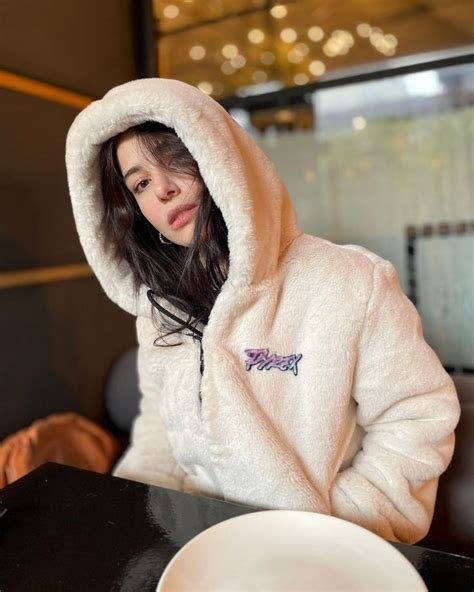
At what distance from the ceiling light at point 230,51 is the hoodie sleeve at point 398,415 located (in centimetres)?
177

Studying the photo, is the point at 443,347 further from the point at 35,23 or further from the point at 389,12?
the point at 35,23

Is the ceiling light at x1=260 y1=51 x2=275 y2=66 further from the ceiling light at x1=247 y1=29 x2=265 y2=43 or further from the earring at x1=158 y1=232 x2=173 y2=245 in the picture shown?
the earring at x1=158 y1=232 x2=173 y2=245

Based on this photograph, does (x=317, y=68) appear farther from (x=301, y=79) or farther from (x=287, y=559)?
(x=287, y=559)

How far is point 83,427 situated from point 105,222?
2.97ft

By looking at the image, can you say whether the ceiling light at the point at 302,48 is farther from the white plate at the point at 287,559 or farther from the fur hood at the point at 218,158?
the white plate at the point at 287,559

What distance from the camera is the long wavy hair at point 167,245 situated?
2.59 ft

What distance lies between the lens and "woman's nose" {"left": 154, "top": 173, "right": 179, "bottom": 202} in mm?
775

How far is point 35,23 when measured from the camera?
4.89 ft

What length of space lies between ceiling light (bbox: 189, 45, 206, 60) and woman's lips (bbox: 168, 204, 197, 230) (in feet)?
5.41

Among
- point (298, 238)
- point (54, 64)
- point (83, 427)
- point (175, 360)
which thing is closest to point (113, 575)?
point (175, 360)

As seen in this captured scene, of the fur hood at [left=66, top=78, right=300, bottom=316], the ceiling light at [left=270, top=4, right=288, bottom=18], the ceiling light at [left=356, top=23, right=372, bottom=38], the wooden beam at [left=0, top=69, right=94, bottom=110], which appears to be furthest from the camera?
the ceiling light at [left=270, top=4, right=288, bottom=18]

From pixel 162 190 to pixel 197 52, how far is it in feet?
5.48

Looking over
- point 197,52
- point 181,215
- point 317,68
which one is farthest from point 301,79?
point 181,215

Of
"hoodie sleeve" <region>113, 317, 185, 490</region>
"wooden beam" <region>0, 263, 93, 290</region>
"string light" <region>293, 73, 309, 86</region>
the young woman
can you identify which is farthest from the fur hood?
"string light" <region>293, 73, 309, 86</region>
